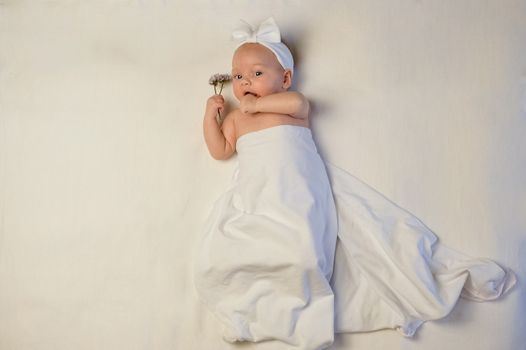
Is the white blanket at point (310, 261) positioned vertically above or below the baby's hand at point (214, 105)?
below

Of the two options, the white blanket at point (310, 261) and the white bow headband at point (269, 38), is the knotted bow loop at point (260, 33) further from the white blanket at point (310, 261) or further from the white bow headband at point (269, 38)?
the white blanket at point (310, 261)

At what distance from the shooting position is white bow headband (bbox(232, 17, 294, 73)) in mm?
1287

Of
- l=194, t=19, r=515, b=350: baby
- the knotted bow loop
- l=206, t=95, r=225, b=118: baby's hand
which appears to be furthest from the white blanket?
the knotted bow loop

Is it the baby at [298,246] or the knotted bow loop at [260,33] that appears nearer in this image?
the baby at [298,246]

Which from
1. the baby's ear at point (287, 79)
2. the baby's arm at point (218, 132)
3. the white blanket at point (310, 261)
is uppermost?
the baby's ear at point (287, 79)

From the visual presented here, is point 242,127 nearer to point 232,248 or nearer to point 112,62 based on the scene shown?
point 232,248

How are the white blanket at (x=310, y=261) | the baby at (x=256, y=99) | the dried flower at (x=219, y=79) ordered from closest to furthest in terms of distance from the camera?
the white blanket at (x=310, y=261), the baby at (x=256, y=99), the dried flower at (x=219, y=79)

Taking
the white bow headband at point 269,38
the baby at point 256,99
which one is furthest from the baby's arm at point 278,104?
the white bow headband at point 269,38

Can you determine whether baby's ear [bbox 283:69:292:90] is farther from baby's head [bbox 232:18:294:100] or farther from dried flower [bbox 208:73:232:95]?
dried flower [bbox 208:73:232:95]

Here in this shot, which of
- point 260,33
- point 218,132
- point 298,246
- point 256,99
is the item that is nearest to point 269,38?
point 260,33

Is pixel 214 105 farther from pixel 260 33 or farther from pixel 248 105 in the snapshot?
pixel 260 33

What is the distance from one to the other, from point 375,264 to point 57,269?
825mm

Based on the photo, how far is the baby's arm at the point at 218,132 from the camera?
1301 mm

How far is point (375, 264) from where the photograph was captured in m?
1.21
